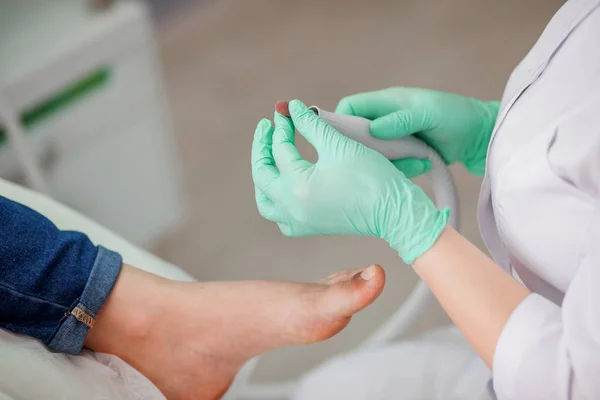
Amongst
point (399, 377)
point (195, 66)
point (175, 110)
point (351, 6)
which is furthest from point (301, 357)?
point (351, 6)

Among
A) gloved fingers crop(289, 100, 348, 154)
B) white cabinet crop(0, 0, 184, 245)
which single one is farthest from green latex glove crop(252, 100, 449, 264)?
white cabinet crop(0, 0, 184, 245)

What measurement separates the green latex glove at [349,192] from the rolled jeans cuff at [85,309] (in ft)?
0.82

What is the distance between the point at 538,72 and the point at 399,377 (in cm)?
43

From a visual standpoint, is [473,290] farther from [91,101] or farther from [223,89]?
[223,89]

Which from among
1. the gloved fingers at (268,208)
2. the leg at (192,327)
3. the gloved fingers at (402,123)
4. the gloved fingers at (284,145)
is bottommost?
the leg at (192,327)

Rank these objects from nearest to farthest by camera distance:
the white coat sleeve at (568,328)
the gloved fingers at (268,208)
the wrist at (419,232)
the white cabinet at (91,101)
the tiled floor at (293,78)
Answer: the white coat sleeve at (568,328) → the wrist at (419,232) → the gloved fingers at (268,208) → the white cabinet at (91,101) → the tiled floor at (293,78)

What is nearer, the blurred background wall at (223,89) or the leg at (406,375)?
the leg at (406,375)

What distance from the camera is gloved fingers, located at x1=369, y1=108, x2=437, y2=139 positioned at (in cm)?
76

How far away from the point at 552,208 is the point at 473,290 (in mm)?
120

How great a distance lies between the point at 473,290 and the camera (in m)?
0.60

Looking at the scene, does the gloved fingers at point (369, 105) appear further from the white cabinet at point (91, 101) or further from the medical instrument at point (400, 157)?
the white cabinet at point (91, 101)

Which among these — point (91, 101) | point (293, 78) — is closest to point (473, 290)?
point (91, 101)

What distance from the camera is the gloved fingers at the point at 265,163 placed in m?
0.73

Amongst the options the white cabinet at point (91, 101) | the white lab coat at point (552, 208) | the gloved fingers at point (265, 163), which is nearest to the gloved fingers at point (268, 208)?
the gloved fingers at point (265, 163)
